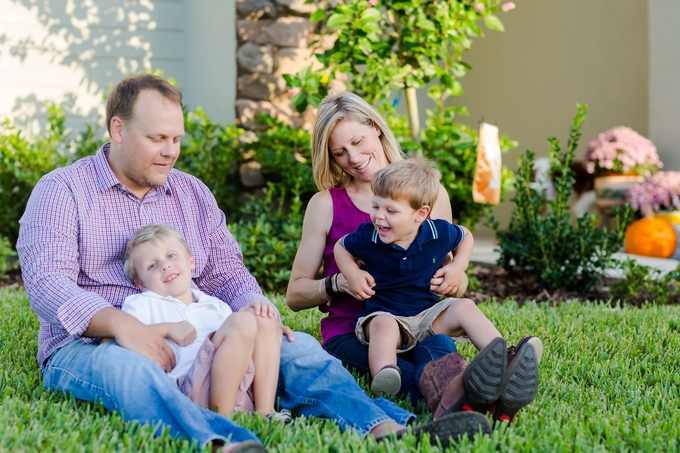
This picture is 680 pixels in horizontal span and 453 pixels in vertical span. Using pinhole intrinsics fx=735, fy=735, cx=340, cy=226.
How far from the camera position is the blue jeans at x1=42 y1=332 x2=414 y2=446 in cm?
205

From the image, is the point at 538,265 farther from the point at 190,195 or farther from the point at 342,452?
the point at 342,452

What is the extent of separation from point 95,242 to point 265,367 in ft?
2.48

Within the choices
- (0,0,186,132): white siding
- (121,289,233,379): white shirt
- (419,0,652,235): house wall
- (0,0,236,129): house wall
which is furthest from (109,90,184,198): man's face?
(419,0,652,235): house wall

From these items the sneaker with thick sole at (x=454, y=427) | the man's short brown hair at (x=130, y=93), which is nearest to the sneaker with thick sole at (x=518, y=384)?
the sneaker with thick sole at (x=454, y=427)

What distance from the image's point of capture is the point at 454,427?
202 cm

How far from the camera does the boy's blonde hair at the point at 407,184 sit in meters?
2.67

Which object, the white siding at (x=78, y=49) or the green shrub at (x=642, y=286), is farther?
the white siding at (x=78, y=49)

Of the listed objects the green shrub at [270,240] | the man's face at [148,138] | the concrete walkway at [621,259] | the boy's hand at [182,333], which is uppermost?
the man's face at [148,138]

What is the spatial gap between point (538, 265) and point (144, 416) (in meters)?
3.43

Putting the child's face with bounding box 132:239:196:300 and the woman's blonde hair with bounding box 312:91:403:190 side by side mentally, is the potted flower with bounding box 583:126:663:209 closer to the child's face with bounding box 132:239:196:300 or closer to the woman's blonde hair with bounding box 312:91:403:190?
the woman's blonde hair with bounding box 312:91:403:190

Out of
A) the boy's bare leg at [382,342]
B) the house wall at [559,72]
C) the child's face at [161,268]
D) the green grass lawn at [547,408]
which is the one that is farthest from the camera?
the house wall at [559,72]

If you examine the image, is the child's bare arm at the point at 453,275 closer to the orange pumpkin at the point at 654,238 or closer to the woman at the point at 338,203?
the woman at the point at 338,203

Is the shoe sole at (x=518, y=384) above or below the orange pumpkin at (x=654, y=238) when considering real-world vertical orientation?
above

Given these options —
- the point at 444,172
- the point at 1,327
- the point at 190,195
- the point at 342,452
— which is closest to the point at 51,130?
the point at 1,327
